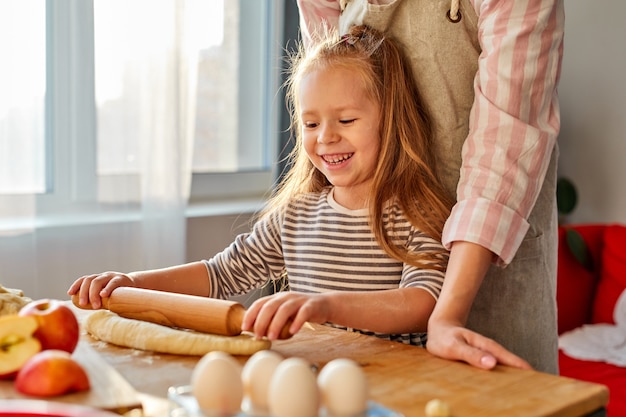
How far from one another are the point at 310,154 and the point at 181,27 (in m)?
1.22

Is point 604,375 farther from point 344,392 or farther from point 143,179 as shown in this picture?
point 344,392

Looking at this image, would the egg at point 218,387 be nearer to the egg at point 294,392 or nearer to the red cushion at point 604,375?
the egg at point 294,392

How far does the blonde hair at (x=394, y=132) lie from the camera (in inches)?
53.8

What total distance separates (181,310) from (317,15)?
76cm

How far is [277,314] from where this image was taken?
39.2 inches

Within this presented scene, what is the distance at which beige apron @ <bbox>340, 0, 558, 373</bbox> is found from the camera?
135 centimetres

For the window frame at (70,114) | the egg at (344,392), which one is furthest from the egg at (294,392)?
the window frame at (70,114)

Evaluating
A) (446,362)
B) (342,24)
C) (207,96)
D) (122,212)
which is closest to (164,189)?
(122,212)

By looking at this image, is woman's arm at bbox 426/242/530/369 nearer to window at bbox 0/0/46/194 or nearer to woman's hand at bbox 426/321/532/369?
woman's hand at bbox 426/321/532/369

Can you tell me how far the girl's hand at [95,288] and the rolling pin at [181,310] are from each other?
2 cm

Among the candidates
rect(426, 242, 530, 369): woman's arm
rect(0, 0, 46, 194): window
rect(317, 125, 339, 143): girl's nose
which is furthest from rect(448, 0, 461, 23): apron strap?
rect(0, 0, 46, 194): window

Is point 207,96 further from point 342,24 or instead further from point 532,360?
point 532,360

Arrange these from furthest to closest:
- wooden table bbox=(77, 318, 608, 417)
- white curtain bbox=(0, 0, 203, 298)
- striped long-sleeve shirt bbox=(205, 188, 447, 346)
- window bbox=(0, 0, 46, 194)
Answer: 1. white curtain bbox=(0, 0, 203, 298)
2. window bbox=(0, 0, 46, 194)
3. striped long-sleeve shirt bbox=(205, 188, 447, 346)
4. wooden table bbox=(77, 318, 608, 417)

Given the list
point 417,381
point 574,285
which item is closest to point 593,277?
point 574,285
